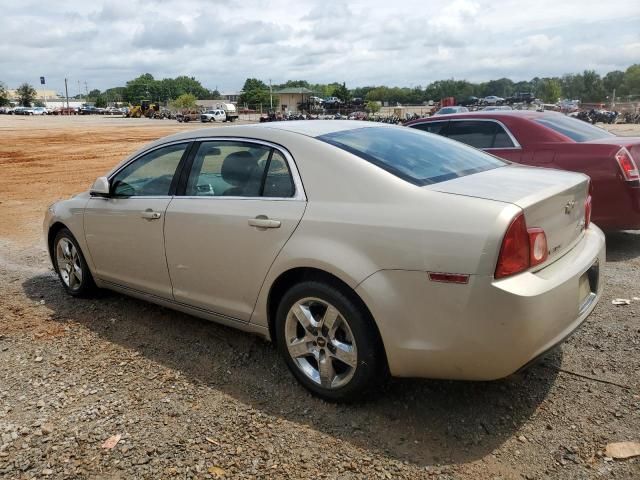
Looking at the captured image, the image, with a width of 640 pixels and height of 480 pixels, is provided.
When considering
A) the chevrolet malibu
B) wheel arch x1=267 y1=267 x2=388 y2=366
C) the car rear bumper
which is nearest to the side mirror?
the chevrolet malibu

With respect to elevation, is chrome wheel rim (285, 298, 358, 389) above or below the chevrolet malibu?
below

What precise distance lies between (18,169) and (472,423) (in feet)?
56.1

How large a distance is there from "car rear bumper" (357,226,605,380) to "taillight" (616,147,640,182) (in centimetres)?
348

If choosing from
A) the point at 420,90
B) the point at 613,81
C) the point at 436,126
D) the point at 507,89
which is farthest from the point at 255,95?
the point at 436,126

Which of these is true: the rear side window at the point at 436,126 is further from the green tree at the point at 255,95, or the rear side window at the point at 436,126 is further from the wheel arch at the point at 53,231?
the green tree at the point at 255,95

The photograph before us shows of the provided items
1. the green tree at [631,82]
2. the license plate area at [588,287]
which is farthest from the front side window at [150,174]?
the green tree at [631,82]

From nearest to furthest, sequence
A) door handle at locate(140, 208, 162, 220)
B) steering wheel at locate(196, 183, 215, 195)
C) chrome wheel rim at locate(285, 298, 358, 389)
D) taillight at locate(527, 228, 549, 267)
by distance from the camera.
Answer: taillight at locate(527, 228, 549, 267) < chrome wheel rim at locate(285, 298, 358, 389) < steering wheel at locate(196, 183, 215, 195) < door handle at locate(140, 208, 162, 220)

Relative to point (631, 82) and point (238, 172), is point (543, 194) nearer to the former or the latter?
point (238, 172)

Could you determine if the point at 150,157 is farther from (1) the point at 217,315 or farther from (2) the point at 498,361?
(2) the point at 498,361

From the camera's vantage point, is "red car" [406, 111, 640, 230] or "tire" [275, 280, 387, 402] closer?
"tire" [275, 280, 387, 402]

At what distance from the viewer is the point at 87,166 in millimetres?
17031

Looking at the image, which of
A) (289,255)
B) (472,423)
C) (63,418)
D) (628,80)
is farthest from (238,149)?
(628,80)

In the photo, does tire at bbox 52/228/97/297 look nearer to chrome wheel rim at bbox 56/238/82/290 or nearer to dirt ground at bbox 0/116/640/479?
chrome wheel rim at bbox 56/238/82/290

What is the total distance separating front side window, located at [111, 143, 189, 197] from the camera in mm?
4109
